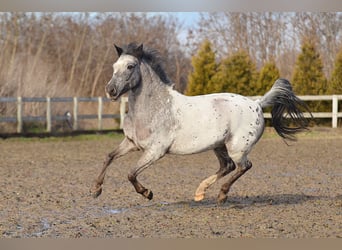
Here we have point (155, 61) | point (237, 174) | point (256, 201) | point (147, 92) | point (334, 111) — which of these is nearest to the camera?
point (147, 92)

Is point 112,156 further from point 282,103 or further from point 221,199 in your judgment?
point 282,103

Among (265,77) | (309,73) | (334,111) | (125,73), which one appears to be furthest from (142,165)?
(309,73)

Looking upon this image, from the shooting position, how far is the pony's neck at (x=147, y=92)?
21.5 ft

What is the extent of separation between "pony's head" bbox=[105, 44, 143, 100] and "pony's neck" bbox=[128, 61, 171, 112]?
9 cm

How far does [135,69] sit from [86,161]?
6.15 meters

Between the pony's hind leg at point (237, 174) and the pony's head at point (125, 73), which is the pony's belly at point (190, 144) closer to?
the pony's hind leg at point (237, 174)

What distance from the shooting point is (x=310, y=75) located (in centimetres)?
2167

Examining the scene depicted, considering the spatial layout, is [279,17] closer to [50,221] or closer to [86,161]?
[86,161]

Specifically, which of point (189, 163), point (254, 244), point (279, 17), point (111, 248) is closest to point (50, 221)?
point (111, 248)

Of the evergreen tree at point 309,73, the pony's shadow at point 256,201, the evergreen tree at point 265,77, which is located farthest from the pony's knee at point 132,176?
the evergreen tree at point 309,73

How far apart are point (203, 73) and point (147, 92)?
48.2 feet

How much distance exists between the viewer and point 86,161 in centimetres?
1232

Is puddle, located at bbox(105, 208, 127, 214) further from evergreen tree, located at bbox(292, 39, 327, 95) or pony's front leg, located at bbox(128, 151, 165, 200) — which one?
evergreen tree, located at bbox(292, 39, 327, 95)

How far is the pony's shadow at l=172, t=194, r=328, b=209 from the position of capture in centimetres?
701
